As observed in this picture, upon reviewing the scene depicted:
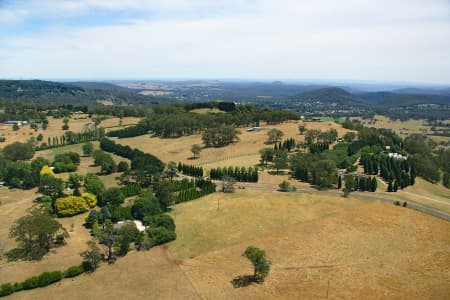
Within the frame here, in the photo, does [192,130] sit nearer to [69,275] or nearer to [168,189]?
[168,189]

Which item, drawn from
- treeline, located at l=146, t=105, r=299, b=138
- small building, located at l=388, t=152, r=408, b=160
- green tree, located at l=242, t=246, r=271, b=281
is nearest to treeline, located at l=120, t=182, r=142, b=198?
green tree, located at l=242, t=246, r=271, b=281

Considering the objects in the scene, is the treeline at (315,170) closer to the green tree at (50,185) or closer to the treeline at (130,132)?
the green tree at (50,185)

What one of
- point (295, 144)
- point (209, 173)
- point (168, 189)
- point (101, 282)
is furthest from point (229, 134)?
point (101, 282)

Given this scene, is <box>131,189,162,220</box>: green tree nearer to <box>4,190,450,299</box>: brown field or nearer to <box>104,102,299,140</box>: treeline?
<box>4,190,450,299</box>: brown field

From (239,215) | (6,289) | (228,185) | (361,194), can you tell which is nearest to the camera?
(6,289)

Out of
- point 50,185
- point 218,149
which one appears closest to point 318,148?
point 218,149

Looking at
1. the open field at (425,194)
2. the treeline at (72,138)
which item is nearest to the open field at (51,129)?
the treeline at (72,138)

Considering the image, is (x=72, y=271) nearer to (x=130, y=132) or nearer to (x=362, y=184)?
(x=362, y=184)
